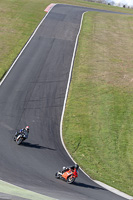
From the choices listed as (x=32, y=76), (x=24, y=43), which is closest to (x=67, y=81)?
(x=32, y=76)

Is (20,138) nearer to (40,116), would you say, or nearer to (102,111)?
(40,116)

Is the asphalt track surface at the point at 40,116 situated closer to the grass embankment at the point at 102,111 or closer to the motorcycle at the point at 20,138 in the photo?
the motorcycle at the point at 20,138

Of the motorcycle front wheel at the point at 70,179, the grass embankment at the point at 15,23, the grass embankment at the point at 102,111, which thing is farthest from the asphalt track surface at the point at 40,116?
the grass embankment at the point at 15,23

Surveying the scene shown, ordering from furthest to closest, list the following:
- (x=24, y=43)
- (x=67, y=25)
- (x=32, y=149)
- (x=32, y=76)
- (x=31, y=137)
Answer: (x=67, y=25)
(x=24, y=43)
(x=32, y=76)
(x=31, y=137)
(x=32, y=149)

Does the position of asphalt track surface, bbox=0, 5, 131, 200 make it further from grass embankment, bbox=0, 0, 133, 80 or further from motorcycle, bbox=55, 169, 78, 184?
grass embankment, bbox=0, 0, 133, 80

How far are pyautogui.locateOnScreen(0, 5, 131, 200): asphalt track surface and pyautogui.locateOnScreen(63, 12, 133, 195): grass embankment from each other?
1.19 metres

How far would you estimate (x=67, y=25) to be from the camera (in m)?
54.6

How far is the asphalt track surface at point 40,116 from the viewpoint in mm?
16672

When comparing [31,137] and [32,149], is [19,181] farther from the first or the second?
[31,137]

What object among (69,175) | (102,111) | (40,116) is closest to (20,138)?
(69,175)

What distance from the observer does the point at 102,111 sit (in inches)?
1169

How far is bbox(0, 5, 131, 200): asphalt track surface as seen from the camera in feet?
54.7

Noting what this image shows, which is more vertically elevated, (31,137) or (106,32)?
(106,32)

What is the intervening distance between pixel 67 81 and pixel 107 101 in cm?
570
